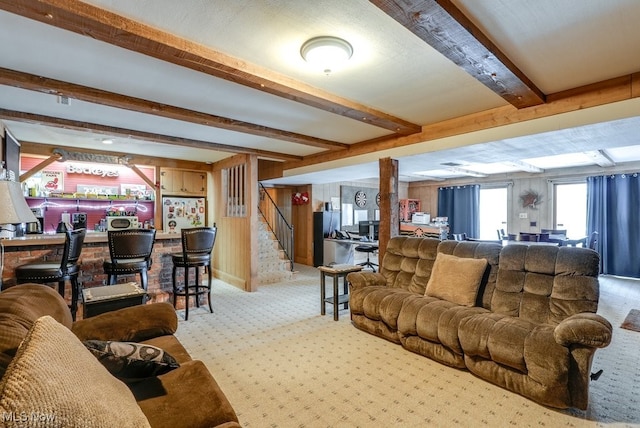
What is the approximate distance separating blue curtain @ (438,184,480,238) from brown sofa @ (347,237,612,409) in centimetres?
628

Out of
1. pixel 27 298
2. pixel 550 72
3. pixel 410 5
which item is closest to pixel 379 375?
pixel 27 298

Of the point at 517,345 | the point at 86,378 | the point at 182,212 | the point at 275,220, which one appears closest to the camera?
the point at 86,378

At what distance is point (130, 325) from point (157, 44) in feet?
5.76

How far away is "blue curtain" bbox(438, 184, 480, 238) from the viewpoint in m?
9.09

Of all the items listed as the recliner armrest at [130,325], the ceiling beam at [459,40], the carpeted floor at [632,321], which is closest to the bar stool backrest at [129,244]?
the recliner armrest at [130,325]

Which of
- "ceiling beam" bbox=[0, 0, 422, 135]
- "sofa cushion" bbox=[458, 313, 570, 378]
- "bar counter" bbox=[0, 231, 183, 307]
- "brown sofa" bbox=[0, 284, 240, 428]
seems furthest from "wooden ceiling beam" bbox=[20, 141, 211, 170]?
"sofa cushion" bbox=[458, 313, 570, 378]

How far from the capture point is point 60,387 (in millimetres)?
767

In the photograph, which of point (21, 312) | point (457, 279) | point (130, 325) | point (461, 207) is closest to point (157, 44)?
point (21, 312)

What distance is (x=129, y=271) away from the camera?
143 inches

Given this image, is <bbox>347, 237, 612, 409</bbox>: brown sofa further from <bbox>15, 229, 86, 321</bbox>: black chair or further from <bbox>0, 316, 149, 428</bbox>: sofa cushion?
<bbox>15, 229, 86, 321</bbox>: black chair

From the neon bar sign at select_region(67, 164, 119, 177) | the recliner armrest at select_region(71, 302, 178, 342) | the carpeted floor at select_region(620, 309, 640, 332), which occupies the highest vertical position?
the neon bar sign at select_region(67, 164, 119, 177)

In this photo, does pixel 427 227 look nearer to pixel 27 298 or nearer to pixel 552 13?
pixel 552 13

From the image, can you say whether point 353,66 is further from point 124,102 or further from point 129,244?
point 129,244

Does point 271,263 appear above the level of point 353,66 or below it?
below
